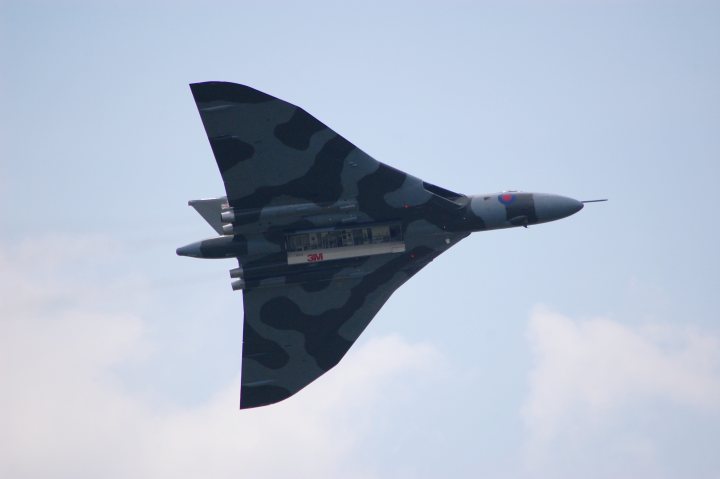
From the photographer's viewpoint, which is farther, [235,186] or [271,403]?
[271,403]

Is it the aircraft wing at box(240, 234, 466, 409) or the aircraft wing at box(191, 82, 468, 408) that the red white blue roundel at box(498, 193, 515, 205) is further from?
the aircraft wing at box(240, 234, 466, 409)

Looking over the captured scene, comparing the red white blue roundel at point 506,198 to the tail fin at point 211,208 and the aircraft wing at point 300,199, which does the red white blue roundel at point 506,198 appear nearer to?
the aircraft wing at point 300,199

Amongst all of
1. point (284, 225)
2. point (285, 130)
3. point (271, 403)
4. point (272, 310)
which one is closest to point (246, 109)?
point (285, 130)

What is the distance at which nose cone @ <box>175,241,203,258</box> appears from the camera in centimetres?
5438

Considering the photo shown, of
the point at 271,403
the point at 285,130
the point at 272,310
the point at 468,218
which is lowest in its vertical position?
the point at 271,403

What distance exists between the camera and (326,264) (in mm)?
56062

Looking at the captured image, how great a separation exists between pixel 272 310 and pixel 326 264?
375cm

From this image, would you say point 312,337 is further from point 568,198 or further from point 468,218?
point 568,198

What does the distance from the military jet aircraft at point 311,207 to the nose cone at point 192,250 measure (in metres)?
0.05

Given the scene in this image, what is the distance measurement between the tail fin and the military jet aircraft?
5cm

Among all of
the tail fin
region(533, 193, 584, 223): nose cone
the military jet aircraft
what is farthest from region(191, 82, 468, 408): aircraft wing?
region(533, 193, 584, 223): nose cone

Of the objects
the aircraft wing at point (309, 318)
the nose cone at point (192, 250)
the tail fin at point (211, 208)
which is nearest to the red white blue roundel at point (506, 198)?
the aircraft wing at point (309, 318)

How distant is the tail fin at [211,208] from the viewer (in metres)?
55.6

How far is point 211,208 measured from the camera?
55.6 metres
